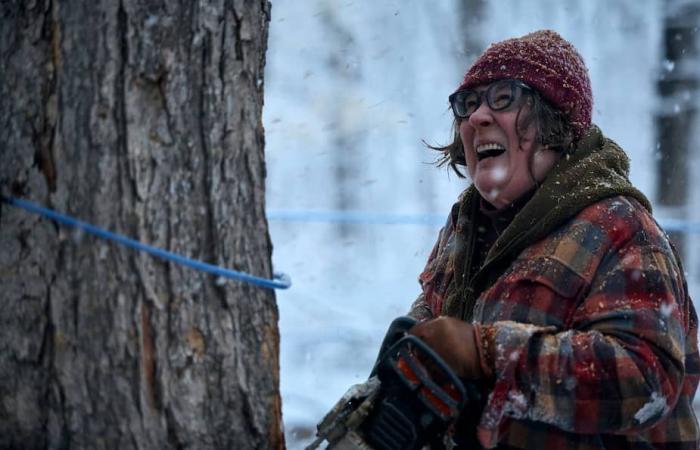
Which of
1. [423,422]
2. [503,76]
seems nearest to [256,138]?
[423,422]

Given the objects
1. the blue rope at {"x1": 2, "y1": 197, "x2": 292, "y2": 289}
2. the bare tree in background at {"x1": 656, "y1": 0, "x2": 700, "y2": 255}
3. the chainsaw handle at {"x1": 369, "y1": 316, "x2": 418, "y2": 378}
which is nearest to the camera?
the blue rope at {"x1": 2, "y1": 197, "x2": 292, "y2": 289}

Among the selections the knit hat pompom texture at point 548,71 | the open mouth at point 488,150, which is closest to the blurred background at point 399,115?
the open mouth at point 488,150

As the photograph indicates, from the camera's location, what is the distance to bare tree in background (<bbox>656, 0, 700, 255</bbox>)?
6242 millimetres

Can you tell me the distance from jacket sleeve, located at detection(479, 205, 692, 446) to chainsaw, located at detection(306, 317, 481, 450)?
0.10 metres

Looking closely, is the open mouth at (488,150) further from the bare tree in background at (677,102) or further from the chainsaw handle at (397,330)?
the bare tree in background at (677,102)

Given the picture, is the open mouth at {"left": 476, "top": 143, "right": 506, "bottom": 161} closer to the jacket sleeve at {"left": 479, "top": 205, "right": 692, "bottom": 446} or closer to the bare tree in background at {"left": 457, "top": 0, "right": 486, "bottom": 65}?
the jacket sleeve at {"left": 479, "top": 205, "right": 692, "bottom": 446}

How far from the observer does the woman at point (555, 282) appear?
1.58 metres

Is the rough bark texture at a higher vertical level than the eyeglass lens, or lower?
lower

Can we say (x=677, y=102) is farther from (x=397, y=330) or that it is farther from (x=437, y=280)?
(x=397, y=330)

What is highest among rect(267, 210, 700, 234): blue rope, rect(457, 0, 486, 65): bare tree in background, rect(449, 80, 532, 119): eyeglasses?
rect(457, 0, 486, 65): bare tree in background

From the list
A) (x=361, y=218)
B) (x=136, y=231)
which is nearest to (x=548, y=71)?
(x=136, y=231)

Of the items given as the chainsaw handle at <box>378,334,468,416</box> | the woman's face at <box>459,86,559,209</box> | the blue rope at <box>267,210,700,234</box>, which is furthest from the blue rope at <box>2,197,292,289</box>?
the blue rope at <box>267,210,700,234</box>

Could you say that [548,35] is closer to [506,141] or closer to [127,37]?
[506,141]

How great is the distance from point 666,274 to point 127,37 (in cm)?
122
